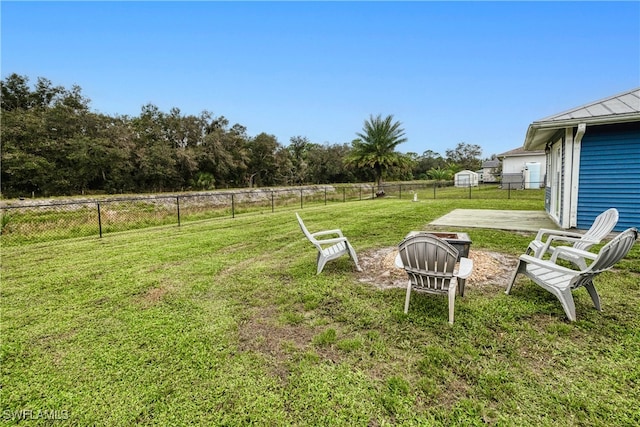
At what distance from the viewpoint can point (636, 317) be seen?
2832 millimetres

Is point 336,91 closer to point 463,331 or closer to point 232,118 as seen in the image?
point 232,118

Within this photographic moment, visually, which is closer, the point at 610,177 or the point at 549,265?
the point at 549,265

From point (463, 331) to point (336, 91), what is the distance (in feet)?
89.3

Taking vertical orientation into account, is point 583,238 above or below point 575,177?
below

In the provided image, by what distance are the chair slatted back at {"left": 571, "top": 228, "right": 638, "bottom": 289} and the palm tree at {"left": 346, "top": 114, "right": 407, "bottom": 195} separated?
19546 mm

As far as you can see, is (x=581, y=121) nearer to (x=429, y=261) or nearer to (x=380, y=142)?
(x=429, y=261)

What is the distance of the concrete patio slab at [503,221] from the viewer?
7.43 meters

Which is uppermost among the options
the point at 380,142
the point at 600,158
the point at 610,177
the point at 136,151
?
the point at 136,151

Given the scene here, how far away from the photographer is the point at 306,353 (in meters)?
2.42

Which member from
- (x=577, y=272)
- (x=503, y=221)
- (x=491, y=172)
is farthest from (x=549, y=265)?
(x=491, y=172)

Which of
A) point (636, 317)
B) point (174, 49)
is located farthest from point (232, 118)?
point (636, 317)

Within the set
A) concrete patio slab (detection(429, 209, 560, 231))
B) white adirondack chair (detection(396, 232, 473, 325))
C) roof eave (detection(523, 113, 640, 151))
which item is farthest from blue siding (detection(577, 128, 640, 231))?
white adirondack chair (detection(396, 232, 473, 325))

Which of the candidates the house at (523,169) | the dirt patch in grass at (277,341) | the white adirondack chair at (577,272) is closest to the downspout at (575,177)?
the white adirondack chair at (577,272)

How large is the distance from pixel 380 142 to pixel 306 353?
22112mm
